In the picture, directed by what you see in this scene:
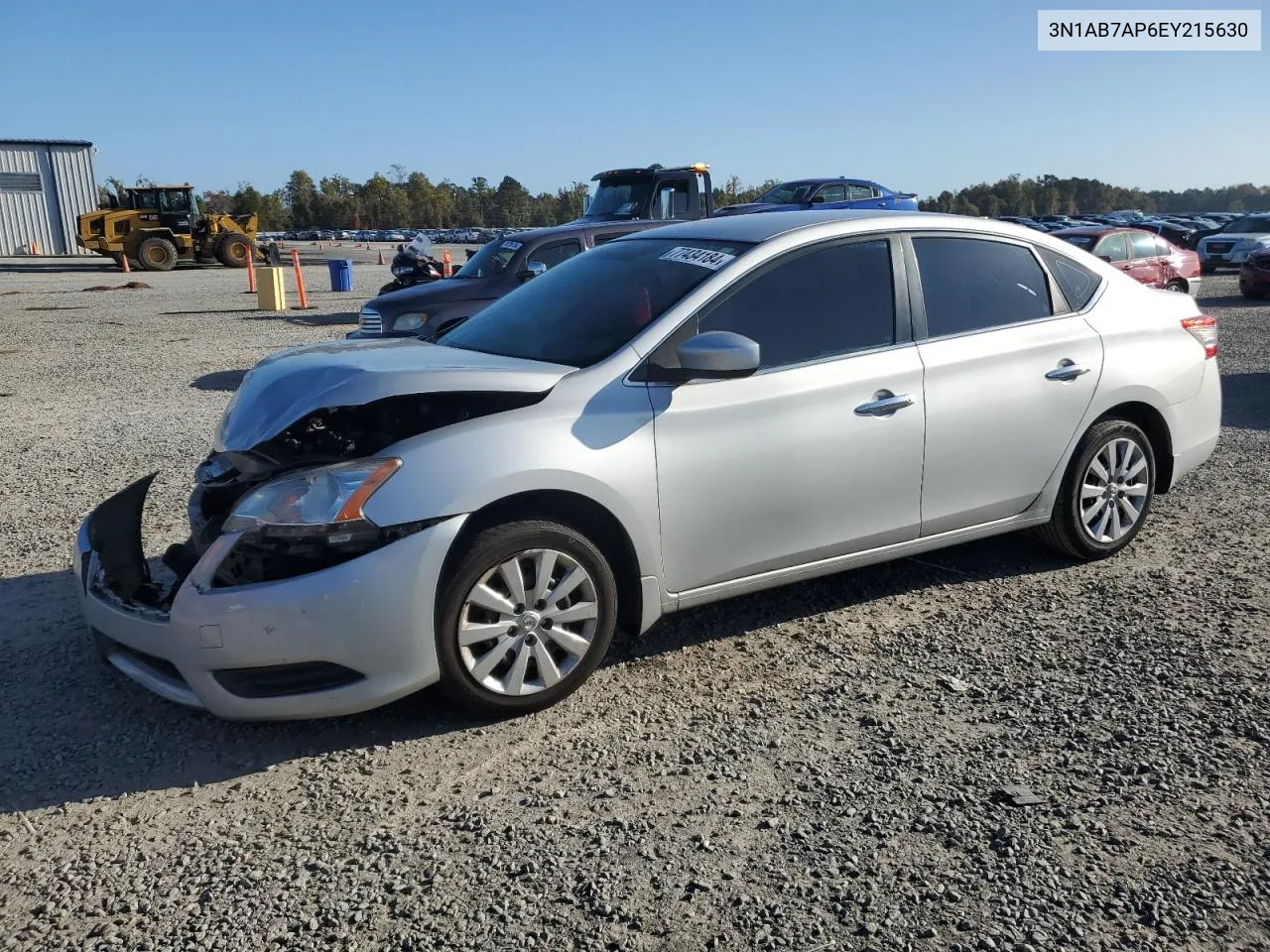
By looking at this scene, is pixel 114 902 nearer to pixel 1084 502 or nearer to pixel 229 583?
pixel 229 583

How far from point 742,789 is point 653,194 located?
13190mm

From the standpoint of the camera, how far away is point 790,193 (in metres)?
20.5

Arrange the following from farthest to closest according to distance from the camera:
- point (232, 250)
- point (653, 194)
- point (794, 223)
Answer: point (232, 250) < point (653, 194) < point (794, 223)

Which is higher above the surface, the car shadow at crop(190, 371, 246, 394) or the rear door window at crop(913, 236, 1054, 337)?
the rear door window at crop(913, 236, 1054, 337)

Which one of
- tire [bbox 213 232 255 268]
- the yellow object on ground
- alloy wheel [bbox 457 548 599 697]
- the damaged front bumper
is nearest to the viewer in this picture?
the damaged front bumper

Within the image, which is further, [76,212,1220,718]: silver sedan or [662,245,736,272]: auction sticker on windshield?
[662,245,736,272]: auction sticker on windshield

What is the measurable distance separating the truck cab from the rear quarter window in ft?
35.0

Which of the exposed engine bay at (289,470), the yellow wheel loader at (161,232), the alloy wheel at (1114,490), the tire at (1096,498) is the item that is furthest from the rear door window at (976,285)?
the yellow wheel loader at (161,232)

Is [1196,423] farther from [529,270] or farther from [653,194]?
[653,194]

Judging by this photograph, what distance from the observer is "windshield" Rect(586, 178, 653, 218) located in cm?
1543

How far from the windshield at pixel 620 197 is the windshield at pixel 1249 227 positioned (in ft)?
63.1

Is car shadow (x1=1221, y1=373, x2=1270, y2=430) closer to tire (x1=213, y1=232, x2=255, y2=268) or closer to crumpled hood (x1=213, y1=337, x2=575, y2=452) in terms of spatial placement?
crumpled hood (x1=213, y1=337, x2=575, y2=452)

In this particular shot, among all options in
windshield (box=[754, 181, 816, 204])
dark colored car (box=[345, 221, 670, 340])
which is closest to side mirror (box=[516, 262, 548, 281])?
dark colored car (box=[345, 221, 670, 340])

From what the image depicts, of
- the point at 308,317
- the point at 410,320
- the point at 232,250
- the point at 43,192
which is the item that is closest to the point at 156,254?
the point at 232,250
